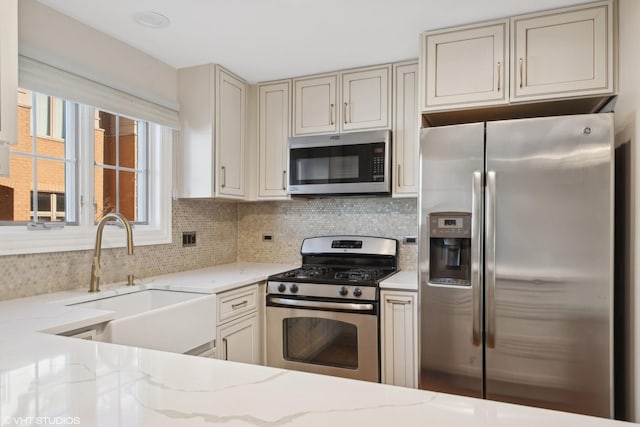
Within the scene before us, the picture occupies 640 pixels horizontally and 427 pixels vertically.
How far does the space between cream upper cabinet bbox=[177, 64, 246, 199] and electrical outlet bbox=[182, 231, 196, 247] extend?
30 cm

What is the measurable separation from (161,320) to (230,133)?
149 cm

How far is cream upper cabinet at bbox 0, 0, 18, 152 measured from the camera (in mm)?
1174

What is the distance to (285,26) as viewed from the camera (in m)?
2.21

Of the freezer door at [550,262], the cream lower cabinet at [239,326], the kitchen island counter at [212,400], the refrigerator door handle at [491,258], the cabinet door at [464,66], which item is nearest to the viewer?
the kitchen island counter at [212,400]

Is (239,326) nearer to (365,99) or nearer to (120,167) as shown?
(120,167)

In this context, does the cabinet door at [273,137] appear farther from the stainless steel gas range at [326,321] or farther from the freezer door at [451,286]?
the freezer door at [451,286]

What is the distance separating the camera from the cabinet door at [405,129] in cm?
265

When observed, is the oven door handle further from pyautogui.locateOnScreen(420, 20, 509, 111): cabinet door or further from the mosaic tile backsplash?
pyautogui.locateOnScreen(420, 20, 509, 111): cabinet door

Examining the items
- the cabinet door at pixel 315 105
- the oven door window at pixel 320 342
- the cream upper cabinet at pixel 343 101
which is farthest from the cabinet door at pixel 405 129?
the oven door window at pixel 320 342

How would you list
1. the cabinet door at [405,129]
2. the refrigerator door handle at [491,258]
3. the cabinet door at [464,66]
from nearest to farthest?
the refrigerator door handle at [491,258], the cabinet door at [464,66], the cabinet door at [405,129]

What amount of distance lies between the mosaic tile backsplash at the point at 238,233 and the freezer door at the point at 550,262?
102 centimetres

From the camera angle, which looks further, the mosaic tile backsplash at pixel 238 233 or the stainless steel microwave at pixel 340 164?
the stainless steel microwave at pixel 340 164

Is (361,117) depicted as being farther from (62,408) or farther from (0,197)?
(62,408)

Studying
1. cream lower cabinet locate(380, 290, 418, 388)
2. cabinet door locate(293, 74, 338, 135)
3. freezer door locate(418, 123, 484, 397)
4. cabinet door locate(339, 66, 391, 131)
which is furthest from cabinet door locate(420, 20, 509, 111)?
cream lower cabinet locate(380, 290, 418, 388)
